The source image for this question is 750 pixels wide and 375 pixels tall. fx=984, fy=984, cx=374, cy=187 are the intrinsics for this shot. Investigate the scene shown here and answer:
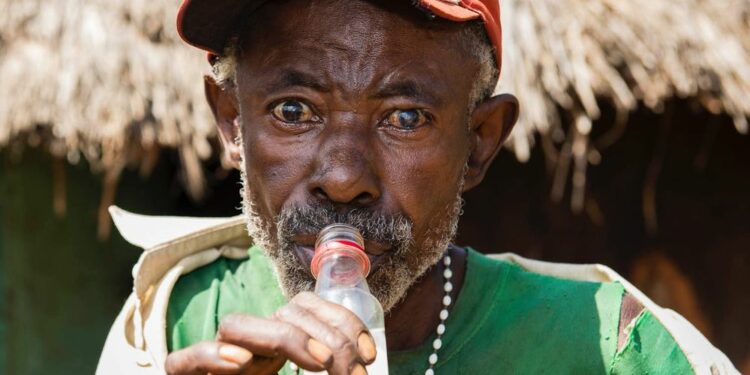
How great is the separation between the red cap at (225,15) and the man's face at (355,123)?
0.05 meters

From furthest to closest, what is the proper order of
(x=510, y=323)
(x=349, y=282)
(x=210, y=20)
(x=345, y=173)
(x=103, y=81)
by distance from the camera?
(x=103, y=81) → (x=510, y=323) → (x=210, y=20) → (x=345, y=173) → (x=349, y=282)

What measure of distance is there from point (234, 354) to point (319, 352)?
0.43 ft

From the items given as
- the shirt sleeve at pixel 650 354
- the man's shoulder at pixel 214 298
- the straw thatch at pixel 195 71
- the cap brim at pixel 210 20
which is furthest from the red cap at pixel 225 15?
the straw thatch at pixel 195 71

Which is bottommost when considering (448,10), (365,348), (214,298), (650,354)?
(650,354)

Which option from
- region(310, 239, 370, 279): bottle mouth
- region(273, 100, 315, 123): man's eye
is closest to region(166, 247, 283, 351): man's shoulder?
region(273, 100, 315, 123): man's eye

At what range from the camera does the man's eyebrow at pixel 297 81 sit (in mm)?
1764

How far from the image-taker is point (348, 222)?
5.50ft

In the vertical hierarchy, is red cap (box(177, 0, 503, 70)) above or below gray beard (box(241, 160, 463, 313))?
above

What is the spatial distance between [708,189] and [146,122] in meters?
2.09

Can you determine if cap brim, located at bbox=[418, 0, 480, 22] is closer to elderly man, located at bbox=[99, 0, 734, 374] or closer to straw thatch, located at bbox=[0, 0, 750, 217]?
elderly man, located at bbox=[99, 0, 734, 374]

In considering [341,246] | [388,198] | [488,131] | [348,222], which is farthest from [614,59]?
[341,246]

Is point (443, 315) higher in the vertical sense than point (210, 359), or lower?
lower

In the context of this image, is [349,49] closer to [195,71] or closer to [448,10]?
[448,10]

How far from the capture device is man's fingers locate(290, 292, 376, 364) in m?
1.23
